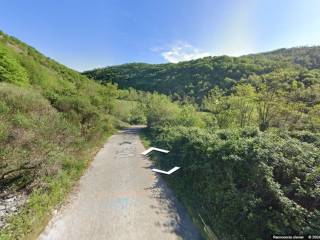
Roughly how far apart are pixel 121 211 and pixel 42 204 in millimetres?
2288

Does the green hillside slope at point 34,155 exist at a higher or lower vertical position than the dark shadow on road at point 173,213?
higher

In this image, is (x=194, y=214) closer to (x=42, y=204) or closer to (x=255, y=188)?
(x=255, y=188)

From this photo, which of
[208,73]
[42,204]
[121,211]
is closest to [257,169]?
[121,211]

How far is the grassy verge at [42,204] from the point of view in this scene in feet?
16.8

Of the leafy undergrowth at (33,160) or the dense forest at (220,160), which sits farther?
the leafy undergrowth at (33,160)

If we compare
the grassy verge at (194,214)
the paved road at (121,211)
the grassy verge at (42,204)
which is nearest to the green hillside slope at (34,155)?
the grassy verge at (42,204)

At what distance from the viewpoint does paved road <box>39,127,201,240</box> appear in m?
5.45

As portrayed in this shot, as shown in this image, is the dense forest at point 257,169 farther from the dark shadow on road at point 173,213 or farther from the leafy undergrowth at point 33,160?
the leafy undergrowth at point 33,160

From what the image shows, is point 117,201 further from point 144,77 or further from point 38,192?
point 144,77

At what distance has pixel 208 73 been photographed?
5591 cm

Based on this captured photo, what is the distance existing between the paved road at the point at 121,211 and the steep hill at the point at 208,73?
67.7 feet

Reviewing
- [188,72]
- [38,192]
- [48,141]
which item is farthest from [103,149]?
[188,72]

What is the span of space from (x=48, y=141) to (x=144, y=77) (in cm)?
7660

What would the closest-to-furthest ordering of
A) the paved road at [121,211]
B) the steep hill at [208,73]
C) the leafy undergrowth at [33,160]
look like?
the paved road at [121,211] < the leafy undergrowth at [33,160] < the steep hill at [208,73]
